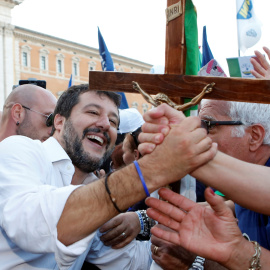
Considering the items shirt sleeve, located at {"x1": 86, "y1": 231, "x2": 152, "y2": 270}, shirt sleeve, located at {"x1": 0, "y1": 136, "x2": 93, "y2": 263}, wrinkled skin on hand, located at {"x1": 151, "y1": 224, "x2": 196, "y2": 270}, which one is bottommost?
shirt sleeve, located at {"x1": 86, "y1": 231, "x2": 152, "y2": 270}

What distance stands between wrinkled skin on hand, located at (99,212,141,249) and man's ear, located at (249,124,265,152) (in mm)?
1000

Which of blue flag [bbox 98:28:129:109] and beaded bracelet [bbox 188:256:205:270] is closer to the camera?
beaded bracelet [bbox 188:256:205:270]

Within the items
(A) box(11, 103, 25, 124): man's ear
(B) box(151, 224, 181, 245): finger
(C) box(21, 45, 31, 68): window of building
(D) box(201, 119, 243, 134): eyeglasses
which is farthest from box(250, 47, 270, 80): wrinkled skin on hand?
(C) box(21, 45, 31, 68): window of building

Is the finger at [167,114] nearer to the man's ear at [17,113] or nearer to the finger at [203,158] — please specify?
the finger at [203,158]

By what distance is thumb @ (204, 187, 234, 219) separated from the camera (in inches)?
65.9

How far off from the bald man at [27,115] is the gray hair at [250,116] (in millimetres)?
2309

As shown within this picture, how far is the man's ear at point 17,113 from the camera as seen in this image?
4043mm

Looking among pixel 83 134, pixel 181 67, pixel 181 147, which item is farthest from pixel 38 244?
pixel 83 134

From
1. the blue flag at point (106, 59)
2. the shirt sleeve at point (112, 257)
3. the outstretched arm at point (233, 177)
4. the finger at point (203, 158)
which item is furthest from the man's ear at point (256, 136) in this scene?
the blue flag at point (106, 59)

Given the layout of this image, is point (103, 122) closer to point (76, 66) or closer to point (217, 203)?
point (217, 203)

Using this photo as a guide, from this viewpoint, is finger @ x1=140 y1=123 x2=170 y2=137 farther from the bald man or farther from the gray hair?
the bald man

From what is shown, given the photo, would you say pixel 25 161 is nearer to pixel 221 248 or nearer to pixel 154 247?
pixel 154 247

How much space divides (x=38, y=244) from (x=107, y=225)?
0.91 meters

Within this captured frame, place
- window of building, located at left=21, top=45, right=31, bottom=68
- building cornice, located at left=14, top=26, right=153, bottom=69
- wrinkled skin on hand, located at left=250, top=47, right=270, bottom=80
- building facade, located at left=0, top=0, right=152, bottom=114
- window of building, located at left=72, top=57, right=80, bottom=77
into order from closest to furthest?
1. wrinkled skin on hand, located at left=250, top=47, right=270, bottom=80
2. building facade, located at left=0, top=0, right=152, bottom=114
3. building cornice, located at left=14, top=26, right=153, bottom=69
4. window of building, located at left=21, top=45, right=31, bottom=68
5. window of building, located at left=72, top=57, right=80, bottom=77
